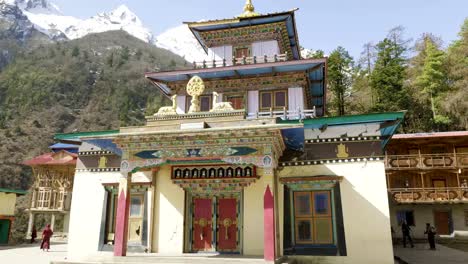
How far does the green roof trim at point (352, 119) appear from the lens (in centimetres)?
1182

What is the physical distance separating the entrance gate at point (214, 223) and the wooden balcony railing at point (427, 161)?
18294 millimetres

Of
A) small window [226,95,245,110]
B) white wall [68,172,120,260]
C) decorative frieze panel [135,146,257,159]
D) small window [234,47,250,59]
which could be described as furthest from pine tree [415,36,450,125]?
white wall [68,172,120,260]

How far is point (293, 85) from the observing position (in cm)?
1658

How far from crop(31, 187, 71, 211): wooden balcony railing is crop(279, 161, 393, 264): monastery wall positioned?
2853 cm

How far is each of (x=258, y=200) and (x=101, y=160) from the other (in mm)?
7027

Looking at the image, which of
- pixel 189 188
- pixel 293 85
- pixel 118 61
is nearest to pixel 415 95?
pixel 293 85

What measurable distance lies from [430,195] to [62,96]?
80251mm

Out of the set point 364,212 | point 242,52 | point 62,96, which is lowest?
point 364,212

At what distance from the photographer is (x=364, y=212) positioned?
11758 mm

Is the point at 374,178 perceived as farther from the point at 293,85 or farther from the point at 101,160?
the point at 101,160

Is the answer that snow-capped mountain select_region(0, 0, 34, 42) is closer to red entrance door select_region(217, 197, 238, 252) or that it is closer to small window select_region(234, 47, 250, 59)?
small window select_region(234, 47, 250, 59)

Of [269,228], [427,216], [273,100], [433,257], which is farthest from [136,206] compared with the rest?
[427,216]

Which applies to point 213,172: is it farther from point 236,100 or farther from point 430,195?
point 430,195

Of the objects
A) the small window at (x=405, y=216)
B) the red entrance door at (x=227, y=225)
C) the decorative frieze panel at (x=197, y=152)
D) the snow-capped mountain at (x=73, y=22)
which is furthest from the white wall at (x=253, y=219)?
the snow-capped mountain at (x=73, y=22)
